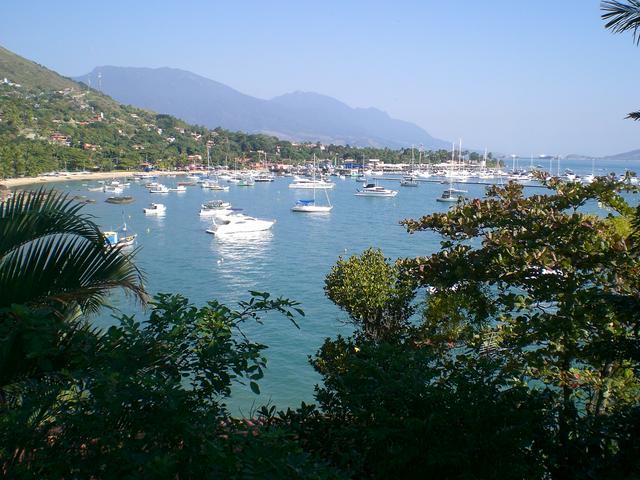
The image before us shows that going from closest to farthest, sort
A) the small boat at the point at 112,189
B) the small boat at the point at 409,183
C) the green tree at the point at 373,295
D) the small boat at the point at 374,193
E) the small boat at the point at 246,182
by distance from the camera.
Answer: the green tree at the point at 373,295, the small boat at the point at 112,189, the small boat at the point at 374,193, the small boat at the point at 246,182, the small boat at the point at 409,183

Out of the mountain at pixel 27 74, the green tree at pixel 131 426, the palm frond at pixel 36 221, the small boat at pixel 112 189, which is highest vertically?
the mountain at pixel 27 74

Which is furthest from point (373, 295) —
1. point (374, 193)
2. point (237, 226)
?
point (374, 193)

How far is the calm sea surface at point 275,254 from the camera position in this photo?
13289 mm

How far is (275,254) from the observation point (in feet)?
88.0

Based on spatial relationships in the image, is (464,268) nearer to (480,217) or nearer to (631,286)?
(480,217)

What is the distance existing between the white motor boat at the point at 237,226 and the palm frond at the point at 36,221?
28951 mm

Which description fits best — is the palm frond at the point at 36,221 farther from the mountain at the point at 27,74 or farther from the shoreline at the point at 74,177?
the mountain at the point at 27,74

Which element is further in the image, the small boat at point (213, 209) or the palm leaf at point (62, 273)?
the small boat at point (213, 209)

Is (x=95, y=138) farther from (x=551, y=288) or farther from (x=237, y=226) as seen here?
(x=551, y=288)

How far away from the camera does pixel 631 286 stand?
4.48 metres

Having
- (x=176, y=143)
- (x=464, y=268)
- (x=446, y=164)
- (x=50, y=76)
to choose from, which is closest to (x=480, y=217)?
(x=464, y=268)

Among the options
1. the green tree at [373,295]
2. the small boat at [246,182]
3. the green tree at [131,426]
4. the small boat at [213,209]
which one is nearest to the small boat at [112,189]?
the small boat at [213,209]

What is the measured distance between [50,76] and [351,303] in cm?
16170

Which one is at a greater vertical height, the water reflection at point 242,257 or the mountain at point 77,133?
the mountain at point 77,133
